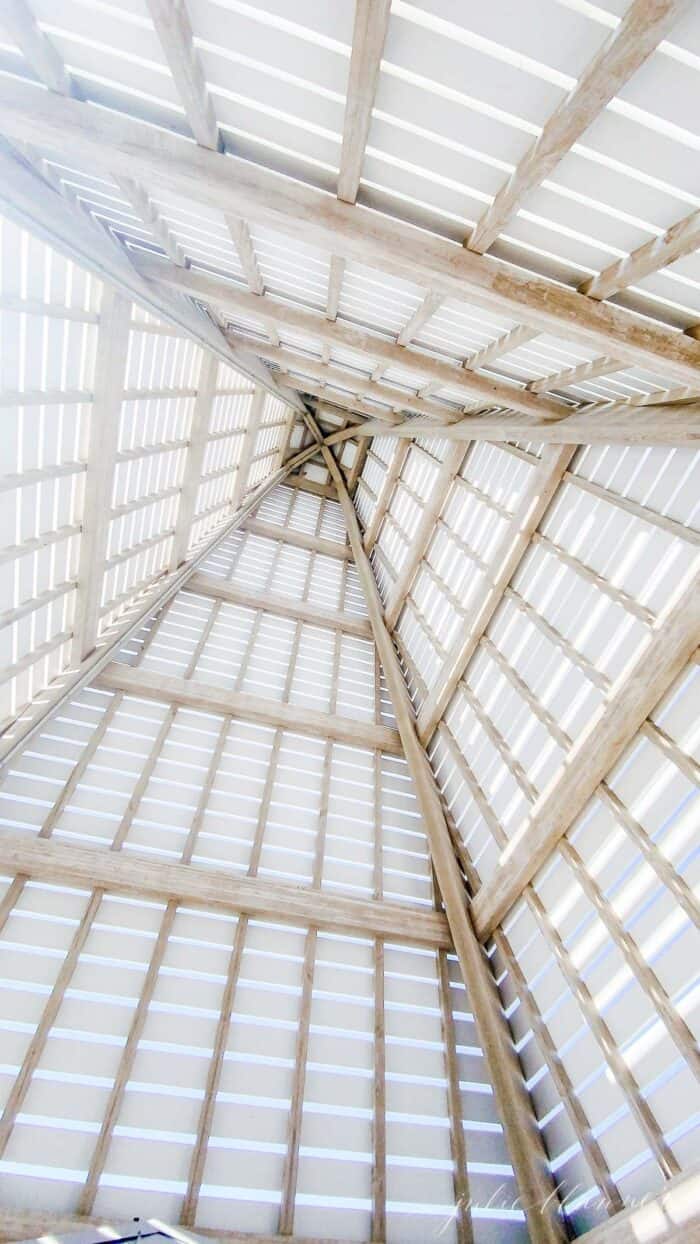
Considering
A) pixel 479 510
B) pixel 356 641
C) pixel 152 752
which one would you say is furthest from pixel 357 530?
pixel 152 752

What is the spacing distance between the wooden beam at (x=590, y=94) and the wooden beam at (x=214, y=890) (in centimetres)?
683

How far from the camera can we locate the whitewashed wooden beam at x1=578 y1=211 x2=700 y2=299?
136 inches

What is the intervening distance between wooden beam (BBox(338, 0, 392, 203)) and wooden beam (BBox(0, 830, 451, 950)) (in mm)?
6719

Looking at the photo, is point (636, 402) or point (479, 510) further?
point (479, 510)

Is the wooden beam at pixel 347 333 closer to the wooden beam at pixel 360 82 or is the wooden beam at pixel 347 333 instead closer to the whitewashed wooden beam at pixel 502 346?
the whitewashed wooden beam at pixel 502 346

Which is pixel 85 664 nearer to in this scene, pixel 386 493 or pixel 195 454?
pixel 195 454

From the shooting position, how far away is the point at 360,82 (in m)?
3.11

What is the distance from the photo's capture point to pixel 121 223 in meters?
6.06

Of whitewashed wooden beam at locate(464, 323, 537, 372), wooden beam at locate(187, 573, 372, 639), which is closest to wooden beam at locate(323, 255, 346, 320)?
whitewashed wooden beam at locate(464, 323, 537, 372)

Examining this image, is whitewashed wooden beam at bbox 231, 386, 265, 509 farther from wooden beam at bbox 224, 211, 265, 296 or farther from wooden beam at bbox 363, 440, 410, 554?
wooden beam at bbox 224, 211, 265, 296

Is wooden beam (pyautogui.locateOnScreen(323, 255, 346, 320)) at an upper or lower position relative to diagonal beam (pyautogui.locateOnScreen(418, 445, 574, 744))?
upper

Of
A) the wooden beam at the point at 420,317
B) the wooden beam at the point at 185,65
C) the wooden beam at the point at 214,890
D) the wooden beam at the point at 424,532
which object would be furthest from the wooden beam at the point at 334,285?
the wooden beam at the point at 214,890

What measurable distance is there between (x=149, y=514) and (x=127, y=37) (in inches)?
282

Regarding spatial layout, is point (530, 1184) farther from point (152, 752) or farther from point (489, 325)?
point (489, 325)
